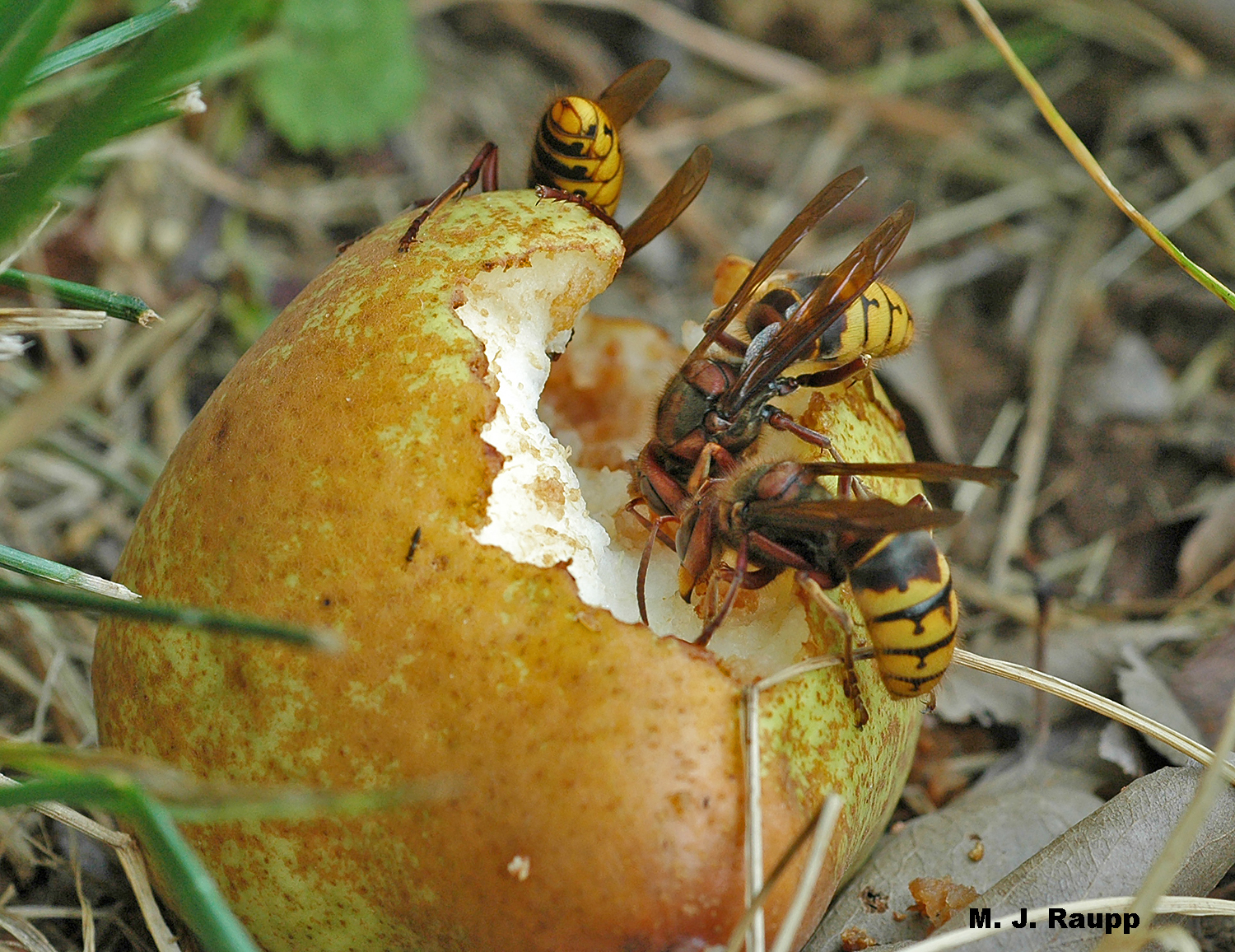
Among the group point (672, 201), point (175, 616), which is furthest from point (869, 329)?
point (175, 616)

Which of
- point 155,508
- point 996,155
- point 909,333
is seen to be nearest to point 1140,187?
point 996,155

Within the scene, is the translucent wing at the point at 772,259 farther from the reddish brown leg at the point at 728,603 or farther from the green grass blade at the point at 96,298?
the green grass blade at the point at 96,298

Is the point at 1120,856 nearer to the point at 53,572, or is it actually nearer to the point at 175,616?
the point at 175,616

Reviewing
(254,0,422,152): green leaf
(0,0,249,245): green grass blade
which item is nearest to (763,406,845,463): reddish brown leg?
(0,0,249,245): green grass blade

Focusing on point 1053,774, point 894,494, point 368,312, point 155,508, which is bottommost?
point 1053,774

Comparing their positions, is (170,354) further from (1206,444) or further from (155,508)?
(1206,444)

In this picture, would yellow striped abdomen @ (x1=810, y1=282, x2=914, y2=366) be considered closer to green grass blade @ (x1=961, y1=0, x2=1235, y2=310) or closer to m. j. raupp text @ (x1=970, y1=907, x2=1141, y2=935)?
green grass blade @ (x1=961, y1=0, x2=1235, y2=310)

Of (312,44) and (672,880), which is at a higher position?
(312,44)
